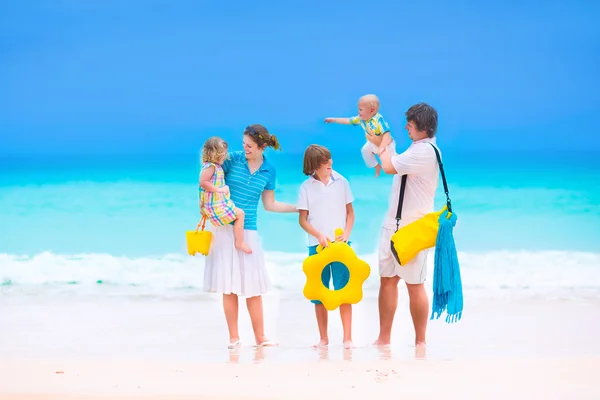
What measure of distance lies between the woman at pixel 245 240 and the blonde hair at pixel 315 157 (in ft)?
0.66

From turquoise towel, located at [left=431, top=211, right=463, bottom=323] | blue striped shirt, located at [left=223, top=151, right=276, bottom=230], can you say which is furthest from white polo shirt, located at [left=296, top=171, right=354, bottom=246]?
turquoise towel, located at [left=431, top=211, right=463, bottom=323]

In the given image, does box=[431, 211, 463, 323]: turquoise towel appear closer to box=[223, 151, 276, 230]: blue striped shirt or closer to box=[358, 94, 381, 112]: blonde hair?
box=[358, 94, 381, 112]: blonde hair

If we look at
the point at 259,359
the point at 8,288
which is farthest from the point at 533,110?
the point at 259,359

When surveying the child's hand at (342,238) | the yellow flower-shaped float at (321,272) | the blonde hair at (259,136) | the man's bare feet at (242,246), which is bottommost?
the yellow flower-shaped float at (321,272)

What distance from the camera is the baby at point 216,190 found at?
4.46 metres

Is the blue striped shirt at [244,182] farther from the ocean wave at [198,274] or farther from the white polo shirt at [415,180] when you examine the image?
the ocean wave at [198,274]

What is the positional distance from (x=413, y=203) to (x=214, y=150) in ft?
3.52

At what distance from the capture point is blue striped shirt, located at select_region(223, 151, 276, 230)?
4.59 meters

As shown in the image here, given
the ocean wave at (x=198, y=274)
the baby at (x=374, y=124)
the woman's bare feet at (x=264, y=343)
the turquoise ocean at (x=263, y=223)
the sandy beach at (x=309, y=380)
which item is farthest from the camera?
the turquoise ocean at (x=263, y=223)

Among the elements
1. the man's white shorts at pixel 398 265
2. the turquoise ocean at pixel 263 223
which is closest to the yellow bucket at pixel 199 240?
the man's white shorts at pixel 398 265

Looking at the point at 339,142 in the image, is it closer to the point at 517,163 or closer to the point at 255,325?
the point at 517,163

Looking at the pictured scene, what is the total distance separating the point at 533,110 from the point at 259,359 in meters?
12.7

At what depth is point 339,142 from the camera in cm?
1712

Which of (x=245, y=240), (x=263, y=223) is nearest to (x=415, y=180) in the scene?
(x=245, y=240)
